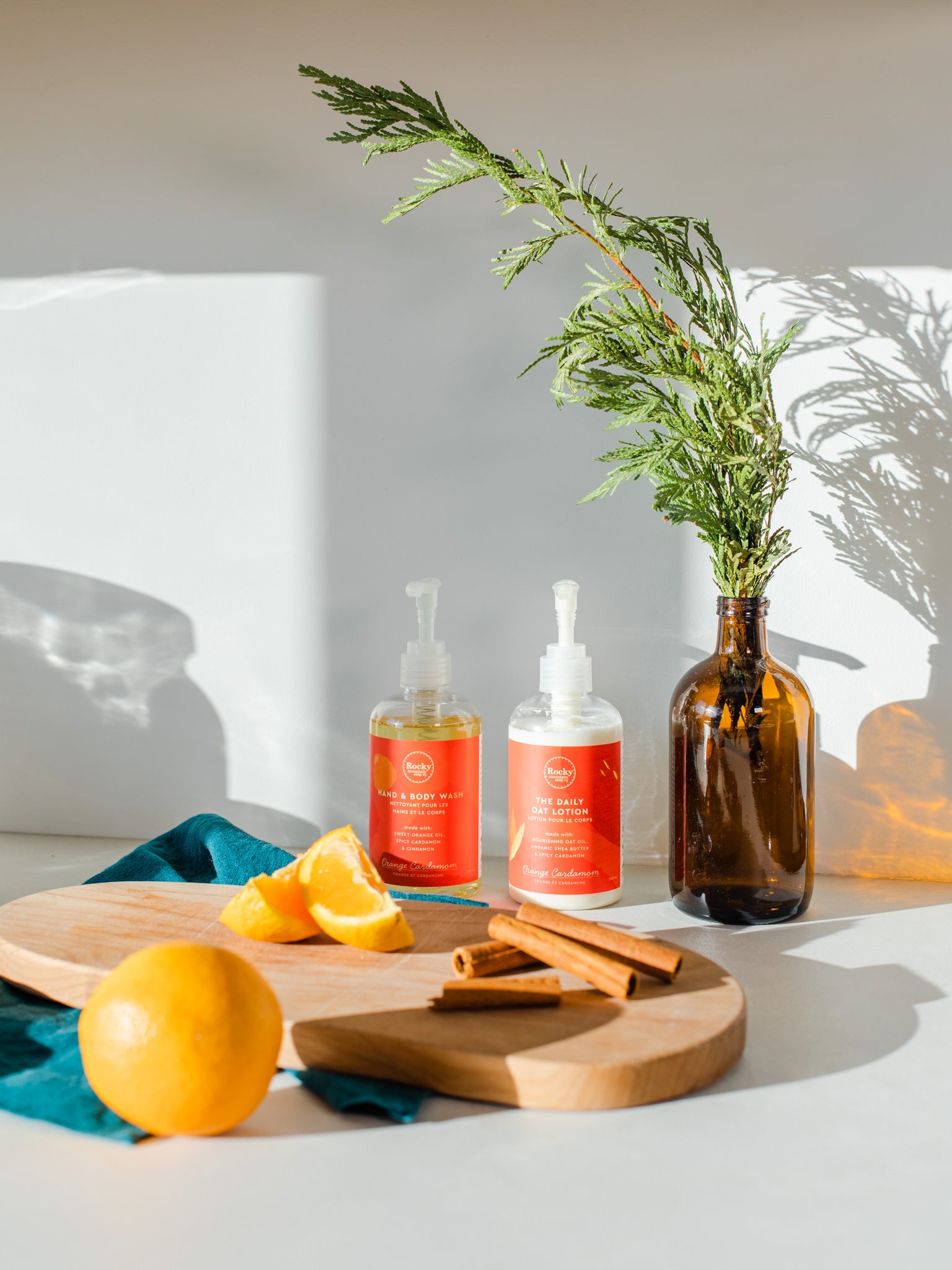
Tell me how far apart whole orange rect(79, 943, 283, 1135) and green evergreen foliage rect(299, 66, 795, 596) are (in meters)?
0.50

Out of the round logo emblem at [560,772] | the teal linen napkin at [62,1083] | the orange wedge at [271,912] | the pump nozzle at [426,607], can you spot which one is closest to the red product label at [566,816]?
the round logo emblem at [560,772]

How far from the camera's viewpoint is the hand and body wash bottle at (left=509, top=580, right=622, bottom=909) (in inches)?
33.3

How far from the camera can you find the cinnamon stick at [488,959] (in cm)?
63

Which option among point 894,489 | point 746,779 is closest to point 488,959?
point 746,779

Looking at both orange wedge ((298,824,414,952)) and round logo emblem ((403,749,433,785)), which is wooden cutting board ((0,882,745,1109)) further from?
round logo emblem ((403,749,433,785))

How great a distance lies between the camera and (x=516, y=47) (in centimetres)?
97

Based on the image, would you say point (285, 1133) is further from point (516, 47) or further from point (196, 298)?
point (516, 47)

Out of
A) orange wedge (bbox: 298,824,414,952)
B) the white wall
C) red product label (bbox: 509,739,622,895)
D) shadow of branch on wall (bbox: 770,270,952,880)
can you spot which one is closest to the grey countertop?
orange wedge (bbox: 298,824,414,952)

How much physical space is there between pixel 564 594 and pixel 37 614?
561 mm

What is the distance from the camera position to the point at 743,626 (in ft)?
2.74

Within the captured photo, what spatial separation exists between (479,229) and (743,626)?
44 cm

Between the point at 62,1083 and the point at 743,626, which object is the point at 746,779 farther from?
the point at 62,1083

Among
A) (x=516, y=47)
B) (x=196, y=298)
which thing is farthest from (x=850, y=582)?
(x=196, y=298)

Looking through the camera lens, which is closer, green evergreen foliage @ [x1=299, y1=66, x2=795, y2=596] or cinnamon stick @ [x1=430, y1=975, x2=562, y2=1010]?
cinnamon stick @ [x1=430, y1=975, x2=562, y2=1010]
